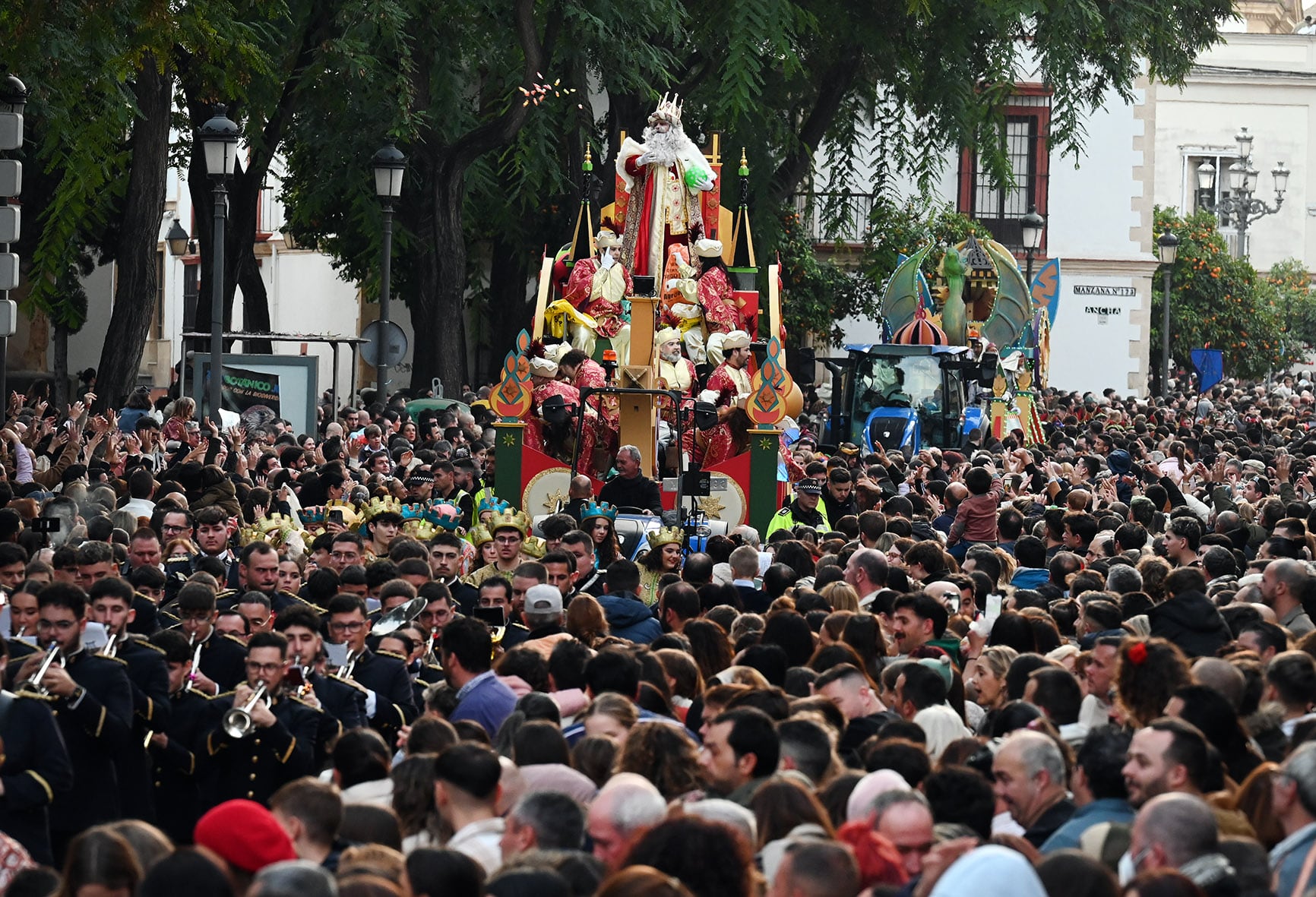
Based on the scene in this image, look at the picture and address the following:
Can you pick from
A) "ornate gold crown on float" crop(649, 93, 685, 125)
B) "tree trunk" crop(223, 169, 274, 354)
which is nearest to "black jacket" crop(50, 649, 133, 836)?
"ornate gold crown on float" crop(649, 93, 685, 125)

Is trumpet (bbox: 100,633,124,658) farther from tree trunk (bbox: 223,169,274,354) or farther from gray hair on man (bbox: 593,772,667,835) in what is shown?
tree trunk (bbox: 223,169,274,354)

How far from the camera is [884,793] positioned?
6180 millimetres

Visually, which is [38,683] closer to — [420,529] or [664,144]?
[420,529]

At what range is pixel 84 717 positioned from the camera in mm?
8102

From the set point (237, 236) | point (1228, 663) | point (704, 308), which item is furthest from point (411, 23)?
point (1228, 663)

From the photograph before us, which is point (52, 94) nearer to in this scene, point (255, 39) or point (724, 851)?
point (255, 39)

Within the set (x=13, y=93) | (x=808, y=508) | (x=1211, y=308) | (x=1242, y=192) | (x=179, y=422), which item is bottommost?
(x=808, y=508)

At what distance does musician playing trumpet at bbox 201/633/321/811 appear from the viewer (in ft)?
27.0

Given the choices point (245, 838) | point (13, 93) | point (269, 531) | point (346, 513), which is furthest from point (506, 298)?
point (245, 838)

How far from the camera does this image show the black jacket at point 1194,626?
9.64 metres

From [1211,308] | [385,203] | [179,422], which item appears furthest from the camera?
[1211,308]

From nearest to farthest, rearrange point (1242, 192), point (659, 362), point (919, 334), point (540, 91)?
1. point (659, 362)
2. point (540, 91)
3. point (919, 334)
4. point (1242, 192)

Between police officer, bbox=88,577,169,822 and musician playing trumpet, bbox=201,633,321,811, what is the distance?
30cm

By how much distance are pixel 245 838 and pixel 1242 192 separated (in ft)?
162
